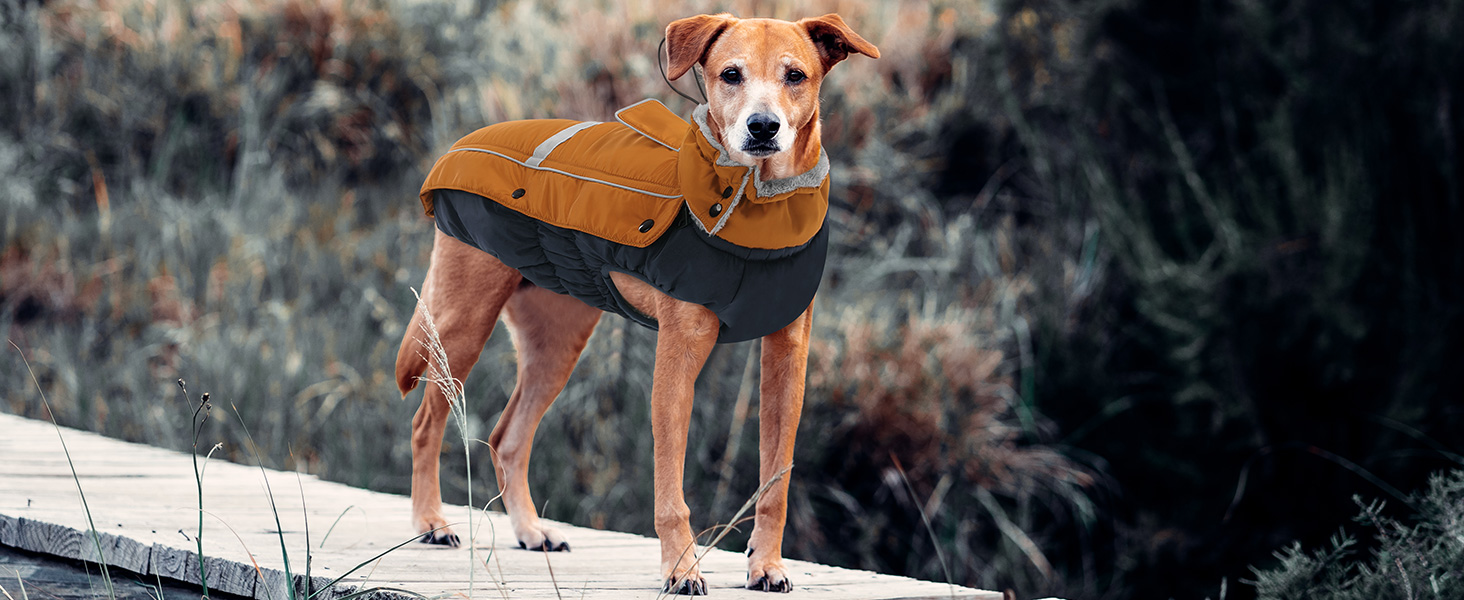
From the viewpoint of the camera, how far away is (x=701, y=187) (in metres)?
2.49

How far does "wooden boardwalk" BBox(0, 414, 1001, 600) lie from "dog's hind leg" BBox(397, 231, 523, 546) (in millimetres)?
154

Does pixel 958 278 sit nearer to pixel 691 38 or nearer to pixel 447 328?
pixel 447 328

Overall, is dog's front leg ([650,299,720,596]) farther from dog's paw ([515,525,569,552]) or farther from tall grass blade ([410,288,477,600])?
dog's paw ([515,525,569,552])

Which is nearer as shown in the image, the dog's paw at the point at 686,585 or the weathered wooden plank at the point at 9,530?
the dog's paw at the point at 686,585

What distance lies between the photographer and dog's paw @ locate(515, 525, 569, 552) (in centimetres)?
317

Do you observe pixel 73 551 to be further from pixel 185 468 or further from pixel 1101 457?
pixel 1101 457

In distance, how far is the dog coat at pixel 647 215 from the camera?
2500 mm

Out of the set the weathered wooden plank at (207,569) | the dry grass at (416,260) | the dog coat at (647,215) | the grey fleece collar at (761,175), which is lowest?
the dry grass at (416,260)

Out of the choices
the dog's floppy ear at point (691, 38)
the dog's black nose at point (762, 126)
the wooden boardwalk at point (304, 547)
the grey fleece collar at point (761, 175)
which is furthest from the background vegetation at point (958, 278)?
the dog's black nose at point (762, 126)

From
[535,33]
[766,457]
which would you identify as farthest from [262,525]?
[535,33]

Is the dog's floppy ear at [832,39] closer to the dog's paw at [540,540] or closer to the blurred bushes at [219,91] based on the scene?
the dog's paw at [540,540]

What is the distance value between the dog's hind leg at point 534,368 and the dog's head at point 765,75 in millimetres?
930

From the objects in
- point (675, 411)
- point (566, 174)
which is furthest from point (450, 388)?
point (566, 174)

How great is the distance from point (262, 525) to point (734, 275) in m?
1.70
